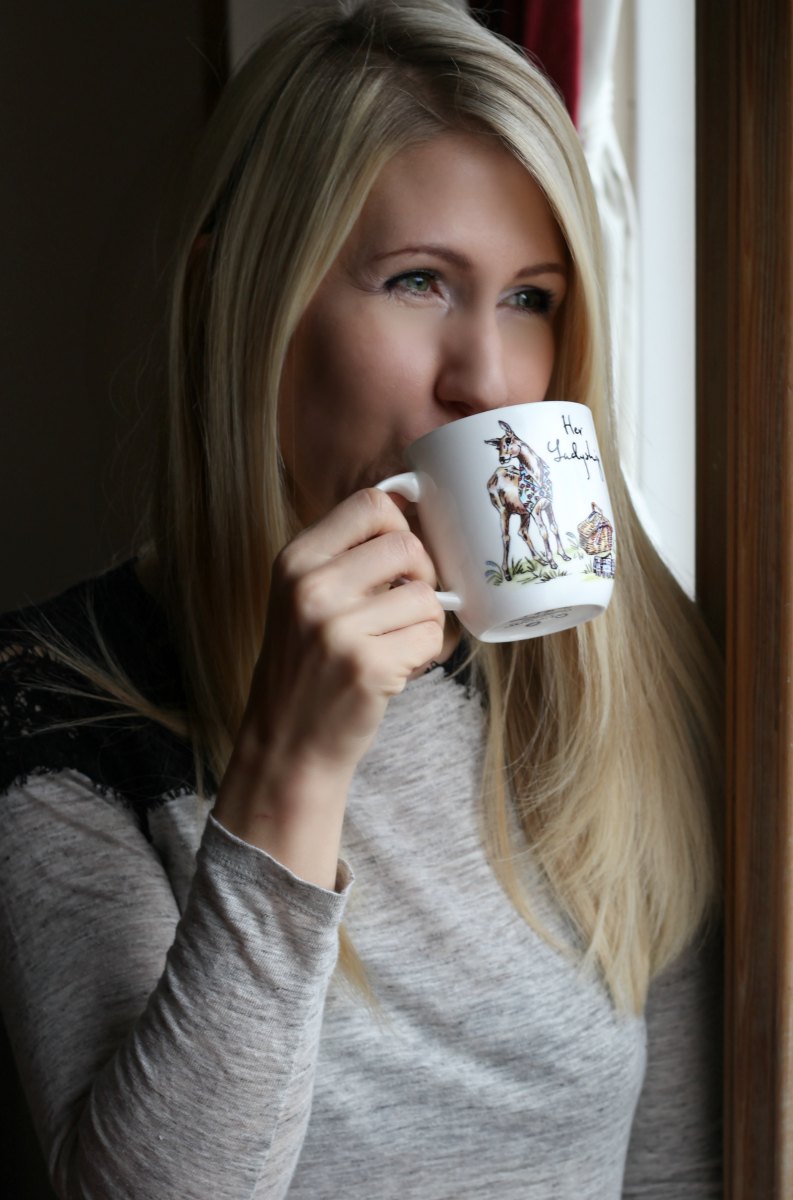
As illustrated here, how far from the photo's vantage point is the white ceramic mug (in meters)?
0.84

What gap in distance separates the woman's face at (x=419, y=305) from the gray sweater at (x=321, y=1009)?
28cm

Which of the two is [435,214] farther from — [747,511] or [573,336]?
[747,511]

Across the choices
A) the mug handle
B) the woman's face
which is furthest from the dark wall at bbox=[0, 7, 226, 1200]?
the mug handle

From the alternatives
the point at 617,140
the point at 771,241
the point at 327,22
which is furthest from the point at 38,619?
the point at 617,140

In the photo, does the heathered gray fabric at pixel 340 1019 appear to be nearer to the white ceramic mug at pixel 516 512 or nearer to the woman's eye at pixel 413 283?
the white ceramic mug at pixel 516 512

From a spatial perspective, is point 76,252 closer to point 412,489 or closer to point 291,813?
point 412,489

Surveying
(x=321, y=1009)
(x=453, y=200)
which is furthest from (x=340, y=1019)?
(x=453, y=200)

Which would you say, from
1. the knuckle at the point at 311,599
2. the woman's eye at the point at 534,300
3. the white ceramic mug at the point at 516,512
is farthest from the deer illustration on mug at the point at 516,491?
the woman's eye at the point at 534,300

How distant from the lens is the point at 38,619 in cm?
110

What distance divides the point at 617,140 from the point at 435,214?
716 millimetres

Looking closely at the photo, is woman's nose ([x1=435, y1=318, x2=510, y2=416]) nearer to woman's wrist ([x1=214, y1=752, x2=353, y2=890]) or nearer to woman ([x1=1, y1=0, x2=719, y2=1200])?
woman ([x1=1, y1=0, x2=719, y2=1200])

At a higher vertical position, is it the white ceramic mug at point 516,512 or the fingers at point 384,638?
the white ceramic mug at point 516,512

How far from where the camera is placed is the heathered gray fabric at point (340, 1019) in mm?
784

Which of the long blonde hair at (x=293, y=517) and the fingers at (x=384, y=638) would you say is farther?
the long blonde hair at (x=293, y=517)
